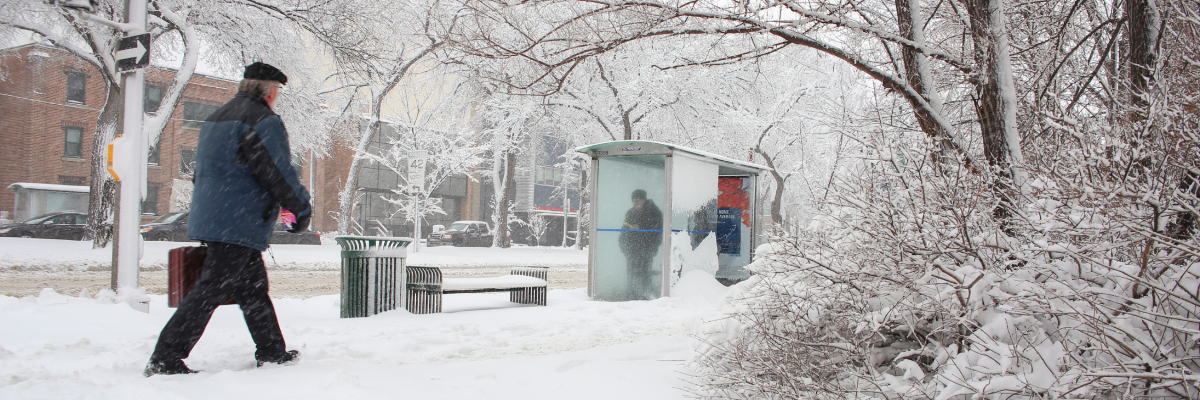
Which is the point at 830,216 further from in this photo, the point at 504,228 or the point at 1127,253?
the point at 504,228

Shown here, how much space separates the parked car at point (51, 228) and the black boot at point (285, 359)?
21.7m

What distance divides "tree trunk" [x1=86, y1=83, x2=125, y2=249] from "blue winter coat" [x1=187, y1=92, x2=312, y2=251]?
14333mm

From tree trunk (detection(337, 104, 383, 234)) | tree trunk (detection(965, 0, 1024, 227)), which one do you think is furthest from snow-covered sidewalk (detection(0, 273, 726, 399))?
tree trunk (detection(337, 104, 383, 234))

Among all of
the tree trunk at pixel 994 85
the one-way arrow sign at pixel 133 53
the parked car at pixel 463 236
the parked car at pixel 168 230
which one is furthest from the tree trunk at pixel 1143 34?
the parked car at pixel 463 236

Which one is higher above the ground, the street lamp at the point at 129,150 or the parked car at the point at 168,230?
the street lamp at the point at 129,150

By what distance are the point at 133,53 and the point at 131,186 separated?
1.04 m

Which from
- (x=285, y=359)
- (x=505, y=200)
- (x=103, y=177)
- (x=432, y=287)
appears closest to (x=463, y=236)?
→ (x=505, y=200)

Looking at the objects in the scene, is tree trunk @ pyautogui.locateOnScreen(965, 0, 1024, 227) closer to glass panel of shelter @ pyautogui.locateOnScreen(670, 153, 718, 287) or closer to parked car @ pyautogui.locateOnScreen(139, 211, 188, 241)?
glass panel of shelter @ pyautogui.locateOnScreen(670, 153, 718, 287)

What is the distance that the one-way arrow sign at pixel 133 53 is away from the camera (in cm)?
552

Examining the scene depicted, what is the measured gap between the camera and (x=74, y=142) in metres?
32.3

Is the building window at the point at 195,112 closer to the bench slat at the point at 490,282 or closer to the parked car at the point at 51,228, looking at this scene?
the parked car at the point at 51,228

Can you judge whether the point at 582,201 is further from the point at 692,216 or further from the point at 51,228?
the point at 692,216

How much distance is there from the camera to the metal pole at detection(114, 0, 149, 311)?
554cm

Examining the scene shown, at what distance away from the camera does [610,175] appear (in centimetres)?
991
